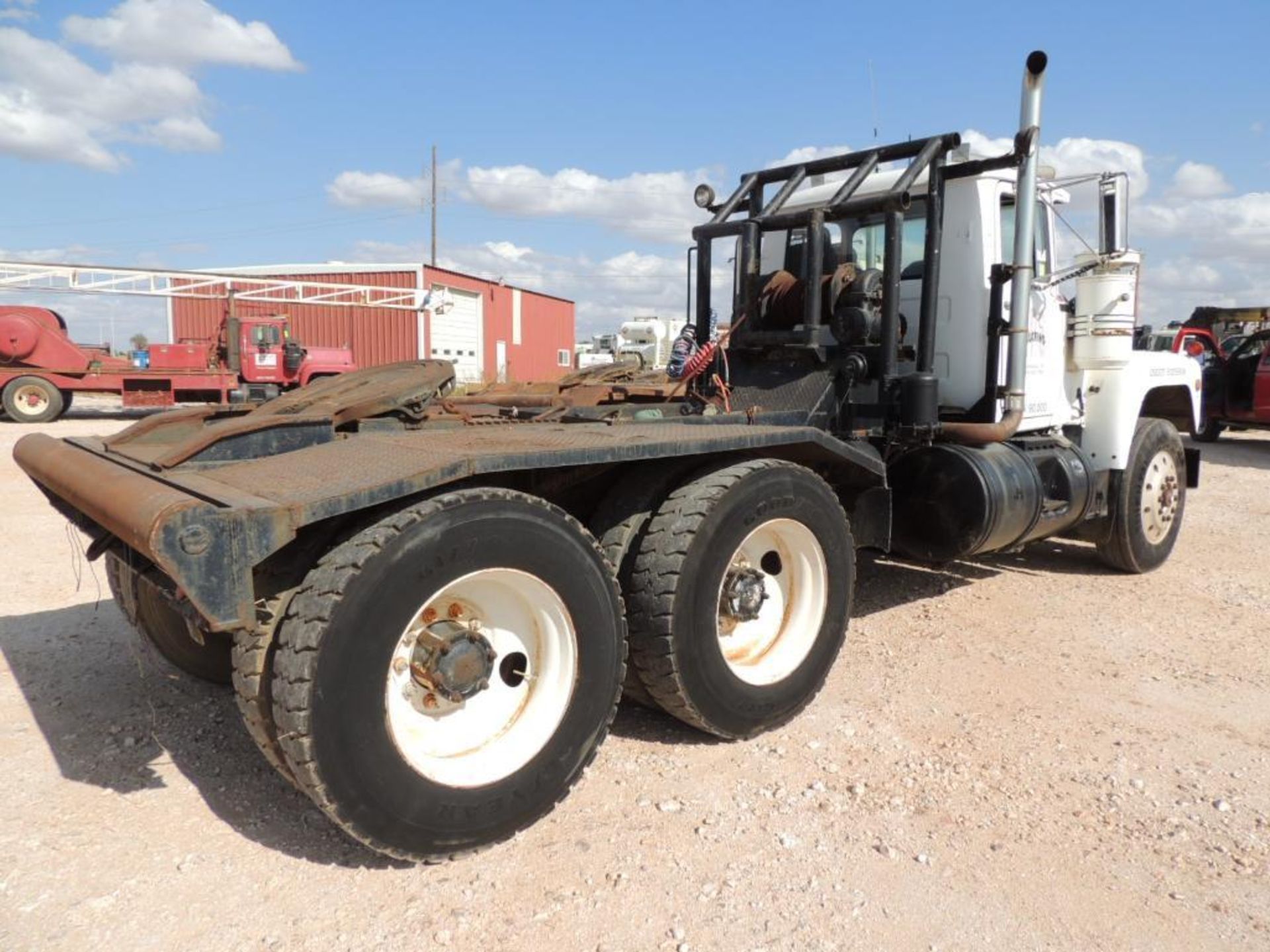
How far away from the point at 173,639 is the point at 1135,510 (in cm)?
589

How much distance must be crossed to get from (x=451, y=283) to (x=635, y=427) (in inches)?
1259

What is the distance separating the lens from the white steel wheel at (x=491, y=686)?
2666 mm

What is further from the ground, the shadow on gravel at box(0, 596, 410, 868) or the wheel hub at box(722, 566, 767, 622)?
the wheel hub at box(722, 566, 767, 622)

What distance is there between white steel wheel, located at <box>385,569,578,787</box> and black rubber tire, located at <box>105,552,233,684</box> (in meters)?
1.41

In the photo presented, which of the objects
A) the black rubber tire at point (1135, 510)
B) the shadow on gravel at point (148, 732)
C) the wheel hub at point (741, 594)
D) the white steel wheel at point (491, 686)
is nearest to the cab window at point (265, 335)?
the shadow on gravel at point (148, 732)

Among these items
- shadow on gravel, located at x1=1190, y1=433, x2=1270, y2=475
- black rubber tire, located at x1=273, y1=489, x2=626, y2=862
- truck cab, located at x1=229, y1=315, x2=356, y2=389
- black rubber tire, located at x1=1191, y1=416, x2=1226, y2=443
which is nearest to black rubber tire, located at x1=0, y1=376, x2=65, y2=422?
truck cab, located at x1=229, y1=315, x2=356, y2=389

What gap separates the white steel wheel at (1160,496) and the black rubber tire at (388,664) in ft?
16.8

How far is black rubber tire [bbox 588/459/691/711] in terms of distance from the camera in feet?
10.9

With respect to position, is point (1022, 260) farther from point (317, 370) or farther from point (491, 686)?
point (317, 370)

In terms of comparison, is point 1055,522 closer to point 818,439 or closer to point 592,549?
point 818,439

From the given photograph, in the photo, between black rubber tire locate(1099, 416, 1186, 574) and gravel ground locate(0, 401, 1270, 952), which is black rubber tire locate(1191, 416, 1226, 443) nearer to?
black rubber tire locate(1099, 416, 1186, 574)

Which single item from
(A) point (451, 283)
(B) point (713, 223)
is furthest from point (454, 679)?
(A) point (451, 283)

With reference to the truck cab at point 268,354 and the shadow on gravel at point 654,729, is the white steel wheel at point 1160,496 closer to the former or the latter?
the shadow on gravel at point 654,729

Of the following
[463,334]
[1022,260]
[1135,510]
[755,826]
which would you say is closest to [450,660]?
[755,826]
